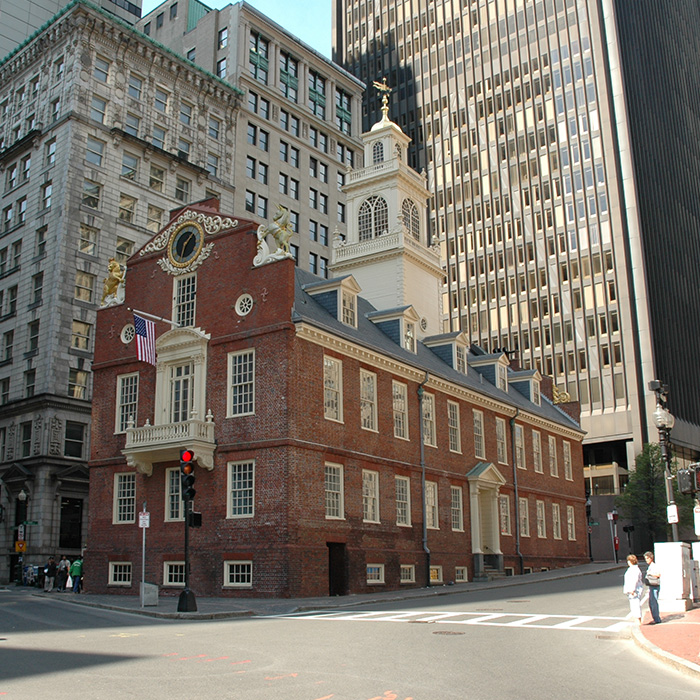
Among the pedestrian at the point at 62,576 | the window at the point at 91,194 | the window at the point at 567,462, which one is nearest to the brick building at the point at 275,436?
the pedestrian at the point at 62,576

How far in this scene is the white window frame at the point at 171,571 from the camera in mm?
30469

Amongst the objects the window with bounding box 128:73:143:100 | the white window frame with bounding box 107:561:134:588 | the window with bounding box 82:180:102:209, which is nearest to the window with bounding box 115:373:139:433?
the white window frame with bounding box 107:561:134:588

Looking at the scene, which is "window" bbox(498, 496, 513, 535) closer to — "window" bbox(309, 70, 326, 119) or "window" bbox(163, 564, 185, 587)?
"window" bbox(163, 564, 185, 587)

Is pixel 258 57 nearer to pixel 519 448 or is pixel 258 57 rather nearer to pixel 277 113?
pixel 277 113

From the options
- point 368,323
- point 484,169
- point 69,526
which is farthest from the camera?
point 484,169

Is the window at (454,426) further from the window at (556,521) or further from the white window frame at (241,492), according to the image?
the window at (556,521)

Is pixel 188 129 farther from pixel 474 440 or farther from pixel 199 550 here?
pixel 199 550

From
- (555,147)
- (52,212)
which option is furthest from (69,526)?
(555,147)

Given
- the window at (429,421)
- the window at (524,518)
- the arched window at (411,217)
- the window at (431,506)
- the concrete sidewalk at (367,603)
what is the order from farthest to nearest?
the arched window at (411,217)
the window at (524,518)
the window at (429,421)
the window at (431,506)
the concrete sidewalk at (367,603)

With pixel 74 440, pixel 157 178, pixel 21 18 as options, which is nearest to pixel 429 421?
pixel 74 440

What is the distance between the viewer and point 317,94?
257 ft

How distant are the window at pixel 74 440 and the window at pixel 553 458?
29.6m

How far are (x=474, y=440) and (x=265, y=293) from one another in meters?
16.3

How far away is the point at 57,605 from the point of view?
27047 mm
